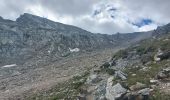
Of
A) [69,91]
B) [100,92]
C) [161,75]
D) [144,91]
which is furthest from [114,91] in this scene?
[69,91]

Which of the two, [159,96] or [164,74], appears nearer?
[159,96]

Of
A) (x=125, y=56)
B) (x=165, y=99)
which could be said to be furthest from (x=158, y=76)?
(x=125, y=56)

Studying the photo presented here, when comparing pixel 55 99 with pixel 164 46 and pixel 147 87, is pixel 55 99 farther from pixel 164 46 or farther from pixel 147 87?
pixel 147 87

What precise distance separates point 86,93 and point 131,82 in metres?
6.15

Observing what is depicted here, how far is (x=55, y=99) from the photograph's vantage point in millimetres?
45344

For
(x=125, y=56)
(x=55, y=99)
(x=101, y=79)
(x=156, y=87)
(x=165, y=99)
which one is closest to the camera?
(x=165, y=99)

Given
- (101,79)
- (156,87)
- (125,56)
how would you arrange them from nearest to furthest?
(156,87), (101,79), (125,56)

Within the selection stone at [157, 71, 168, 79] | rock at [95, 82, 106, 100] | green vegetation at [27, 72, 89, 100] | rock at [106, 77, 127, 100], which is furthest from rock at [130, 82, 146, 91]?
green vegetation at [27, 72, 89, 100]

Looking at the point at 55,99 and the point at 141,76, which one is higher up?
the point at 141,76

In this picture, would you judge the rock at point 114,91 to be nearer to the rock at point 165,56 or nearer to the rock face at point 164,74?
the rock face at point 164,74

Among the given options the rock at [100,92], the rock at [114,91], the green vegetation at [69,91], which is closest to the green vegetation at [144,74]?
the rock at [114,91]

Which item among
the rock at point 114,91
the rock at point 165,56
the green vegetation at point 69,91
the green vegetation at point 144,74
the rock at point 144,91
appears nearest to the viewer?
the rock at point 144,91

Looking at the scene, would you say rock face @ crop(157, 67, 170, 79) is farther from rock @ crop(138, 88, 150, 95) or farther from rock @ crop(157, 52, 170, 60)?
rock @ crop(157, 52, 170, 60)

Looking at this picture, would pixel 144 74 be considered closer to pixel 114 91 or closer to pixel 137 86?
pixel 137 86
